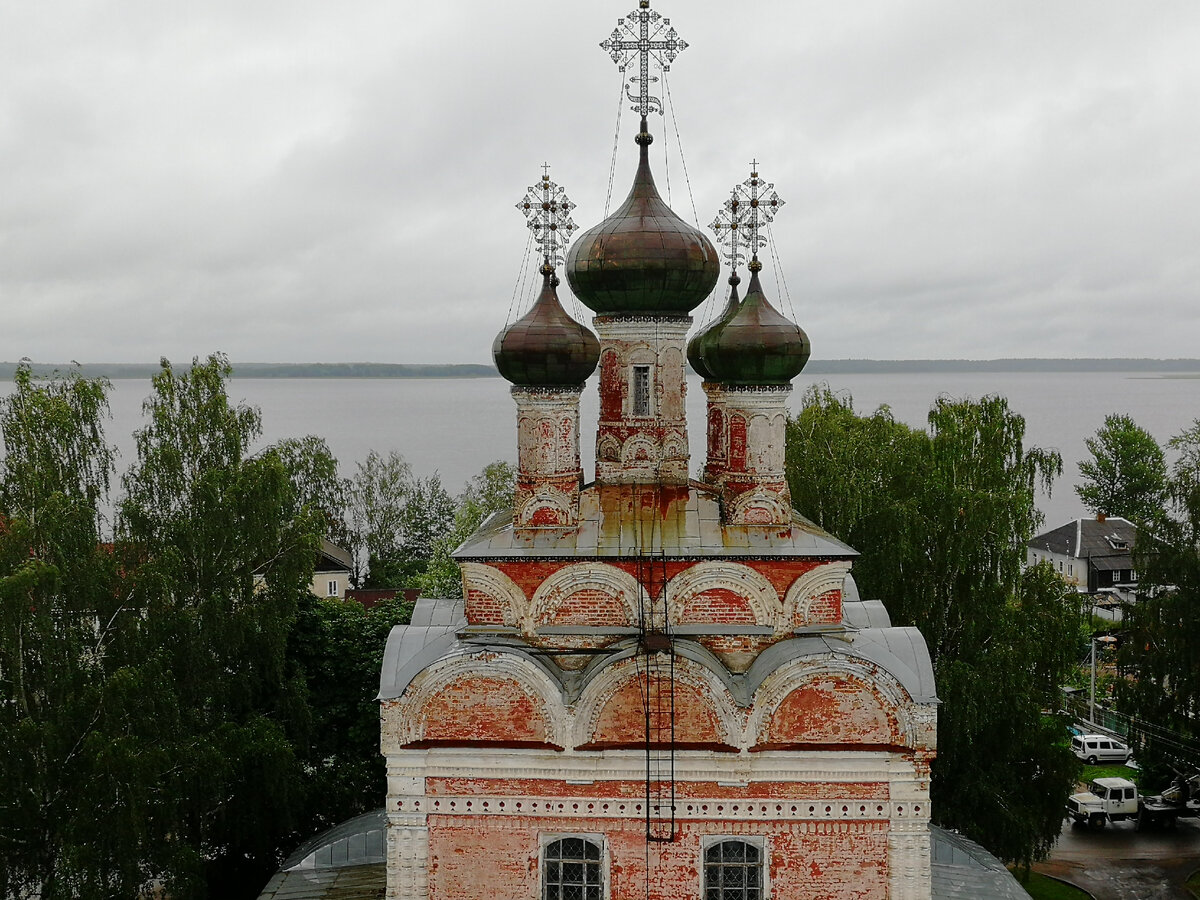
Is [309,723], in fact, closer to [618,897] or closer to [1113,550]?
[618,897]

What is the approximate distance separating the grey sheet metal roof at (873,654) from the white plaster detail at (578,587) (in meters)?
1.15

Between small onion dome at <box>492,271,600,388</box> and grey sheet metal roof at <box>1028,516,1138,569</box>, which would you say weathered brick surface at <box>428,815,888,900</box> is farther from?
grey sheet metal roof at <box>1028,516,1138,569</box>

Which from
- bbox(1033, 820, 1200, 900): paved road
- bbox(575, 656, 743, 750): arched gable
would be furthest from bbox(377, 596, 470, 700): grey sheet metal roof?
bbox(1033, 820, 1200, 900): paved road

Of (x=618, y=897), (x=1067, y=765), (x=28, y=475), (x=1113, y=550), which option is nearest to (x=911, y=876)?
(x=618, y=897)

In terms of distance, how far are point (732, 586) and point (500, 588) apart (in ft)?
6.39

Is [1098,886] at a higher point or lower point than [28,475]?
lower

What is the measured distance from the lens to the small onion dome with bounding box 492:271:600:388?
30.8ft

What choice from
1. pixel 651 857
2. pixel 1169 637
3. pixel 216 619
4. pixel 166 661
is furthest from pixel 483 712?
pixel 1169 637

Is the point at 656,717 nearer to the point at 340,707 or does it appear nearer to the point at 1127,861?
the point at 340,707

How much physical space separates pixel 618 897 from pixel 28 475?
7790mm

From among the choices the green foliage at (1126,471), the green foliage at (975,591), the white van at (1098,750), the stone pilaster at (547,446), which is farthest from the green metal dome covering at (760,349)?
the green foliage at (1126,471)

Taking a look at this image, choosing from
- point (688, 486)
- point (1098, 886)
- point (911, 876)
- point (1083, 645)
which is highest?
point (688, 486)

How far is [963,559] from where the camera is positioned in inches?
517

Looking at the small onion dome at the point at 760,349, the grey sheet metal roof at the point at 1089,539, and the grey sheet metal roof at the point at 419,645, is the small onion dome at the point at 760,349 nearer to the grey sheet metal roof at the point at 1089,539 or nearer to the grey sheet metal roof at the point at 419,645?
the grey sheet metal roof at the point at 419,645
